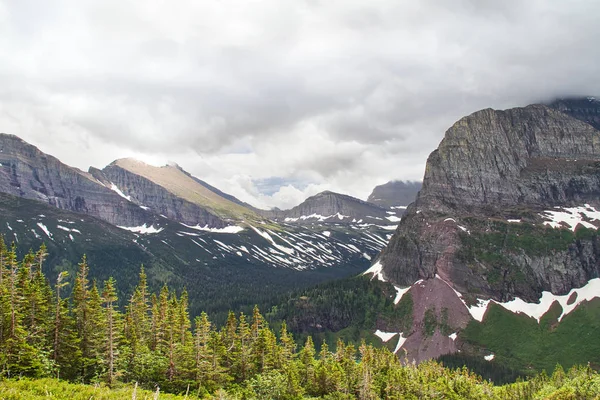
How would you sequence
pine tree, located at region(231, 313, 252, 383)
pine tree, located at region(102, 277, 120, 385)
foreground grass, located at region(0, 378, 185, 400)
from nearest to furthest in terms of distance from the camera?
foreground grass, located at region(0, 378, 185, 400), pine tree, located at region(102, 277, 120, 385), pine tree, located at region(231, 313, 252, 383)

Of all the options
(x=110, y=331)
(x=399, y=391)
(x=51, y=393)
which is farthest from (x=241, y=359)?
(x=51, y=393)

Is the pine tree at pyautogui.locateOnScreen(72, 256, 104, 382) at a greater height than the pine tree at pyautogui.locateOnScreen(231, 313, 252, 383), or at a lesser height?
greater

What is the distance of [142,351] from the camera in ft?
209

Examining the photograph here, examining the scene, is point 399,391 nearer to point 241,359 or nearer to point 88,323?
point 241,359

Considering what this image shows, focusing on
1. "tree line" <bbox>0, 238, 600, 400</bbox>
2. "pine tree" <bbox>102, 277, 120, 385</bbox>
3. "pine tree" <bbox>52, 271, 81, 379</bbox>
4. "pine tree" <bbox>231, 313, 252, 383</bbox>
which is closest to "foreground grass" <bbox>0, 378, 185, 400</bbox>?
"tree line" <bbox>0, 238, 600, 400</bbox>

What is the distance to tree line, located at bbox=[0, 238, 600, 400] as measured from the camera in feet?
167

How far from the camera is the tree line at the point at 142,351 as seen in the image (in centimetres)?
5078

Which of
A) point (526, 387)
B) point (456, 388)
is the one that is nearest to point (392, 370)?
point (456, 388)

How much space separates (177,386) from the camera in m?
61.6

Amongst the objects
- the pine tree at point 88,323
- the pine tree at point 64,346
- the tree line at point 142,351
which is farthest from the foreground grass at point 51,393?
the pine tree at point 88,323

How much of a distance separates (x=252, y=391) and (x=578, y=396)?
73141 mm

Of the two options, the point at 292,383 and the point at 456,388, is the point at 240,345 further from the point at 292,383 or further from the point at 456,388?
the point at 456,388

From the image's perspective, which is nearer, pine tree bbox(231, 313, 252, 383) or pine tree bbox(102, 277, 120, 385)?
pine tree bbox(102, 277, 120, 385)

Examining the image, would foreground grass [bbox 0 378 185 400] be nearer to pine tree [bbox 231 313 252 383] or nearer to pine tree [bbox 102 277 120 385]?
pine tree [bbox 102 277 120 385]
